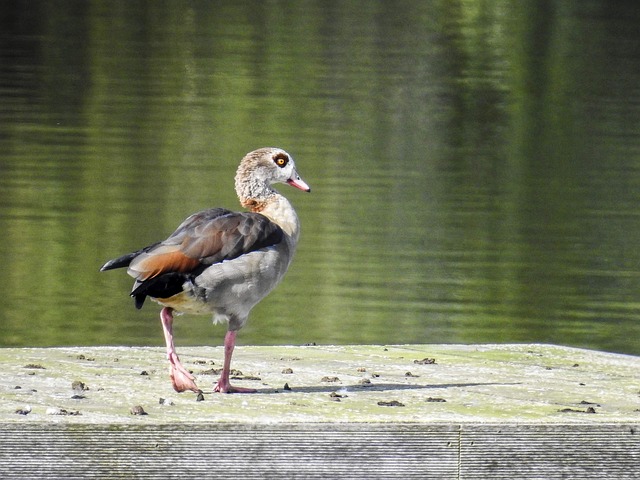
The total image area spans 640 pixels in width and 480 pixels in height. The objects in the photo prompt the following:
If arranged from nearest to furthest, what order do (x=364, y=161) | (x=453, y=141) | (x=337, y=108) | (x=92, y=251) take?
(x=92, y=251), (x=364, y=161), (x=453, y=141), (x=337, y=108)

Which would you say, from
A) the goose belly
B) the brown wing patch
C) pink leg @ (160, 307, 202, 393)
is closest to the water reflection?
the goose belly

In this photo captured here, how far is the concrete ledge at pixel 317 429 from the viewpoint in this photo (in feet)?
21.5

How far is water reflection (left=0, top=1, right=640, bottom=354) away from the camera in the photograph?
17.0 metres

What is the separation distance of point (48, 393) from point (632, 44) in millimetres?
53153

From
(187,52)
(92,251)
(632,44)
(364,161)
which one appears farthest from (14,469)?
(632,44)

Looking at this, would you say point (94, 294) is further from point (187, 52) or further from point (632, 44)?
point (632, 44)

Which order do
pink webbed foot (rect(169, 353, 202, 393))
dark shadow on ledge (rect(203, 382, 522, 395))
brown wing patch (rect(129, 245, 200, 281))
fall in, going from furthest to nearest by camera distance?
dark shadow on ledge (rect(203, 382, 522, 395))
pink webbed foot (rect(169, 353, 202, 393))
brown wing patch (rect(129, 245, 200, 281))

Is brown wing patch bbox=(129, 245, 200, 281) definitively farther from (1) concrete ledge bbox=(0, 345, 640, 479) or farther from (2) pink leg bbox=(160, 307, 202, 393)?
(1) concrete ledge bbox=(0, 345, 640, 479)

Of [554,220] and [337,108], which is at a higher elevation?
[554,220]

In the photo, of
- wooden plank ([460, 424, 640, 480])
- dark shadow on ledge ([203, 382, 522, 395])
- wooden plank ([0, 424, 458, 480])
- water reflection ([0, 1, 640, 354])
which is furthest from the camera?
water reflection ([0, 1, 640, 354])

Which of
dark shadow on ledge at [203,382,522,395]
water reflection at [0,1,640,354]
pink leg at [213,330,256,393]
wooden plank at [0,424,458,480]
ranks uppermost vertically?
wooden plank at [0,424,458,480]

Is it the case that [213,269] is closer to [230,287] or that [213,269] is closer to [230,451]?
[230,287]

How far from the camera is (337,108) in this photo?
40.0 metres

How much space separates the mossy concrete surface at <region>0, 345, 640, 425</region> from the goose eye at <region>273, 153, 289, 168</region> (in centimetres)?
108
